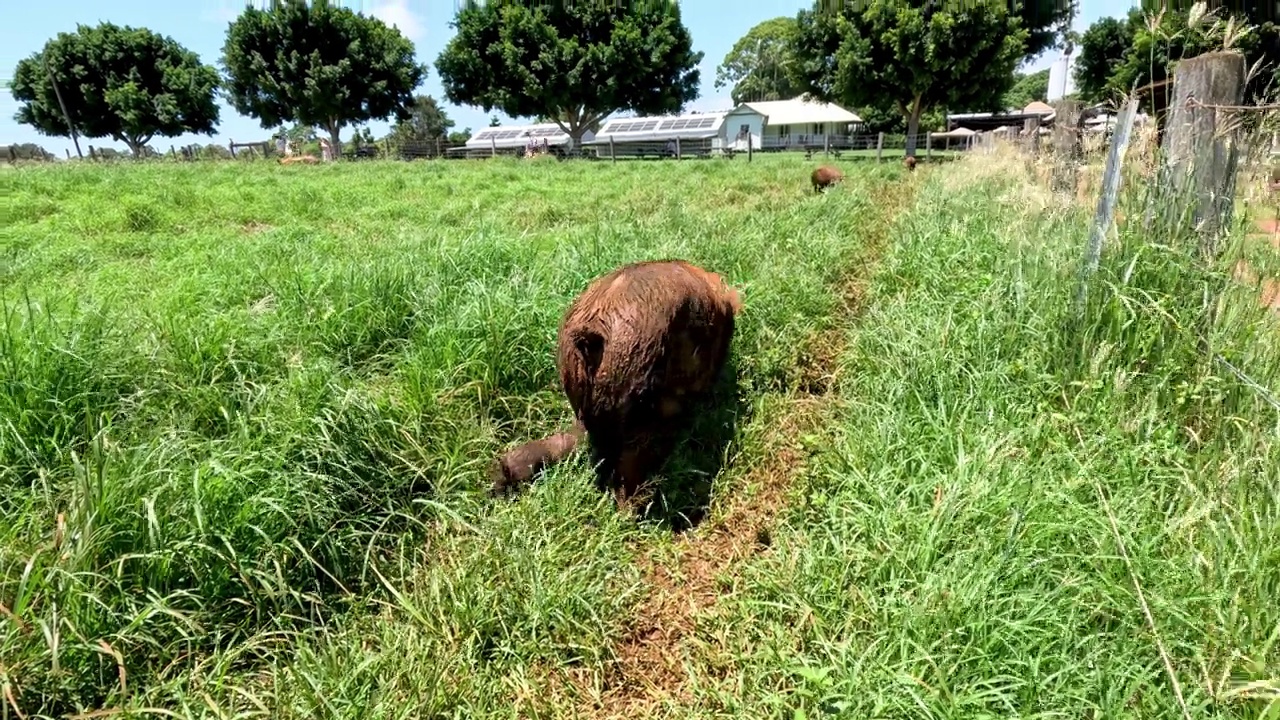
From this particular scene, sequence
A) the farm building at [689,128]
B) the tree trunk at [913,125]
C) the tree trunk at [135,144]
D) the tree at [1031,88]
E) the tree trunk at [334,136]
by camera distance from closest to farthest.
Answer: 1. the tree trunk at [913,125]
2. the tree trunk at [334,136]
3. the tree trunk at [135,144]
4. the farm building at [689,128]
5. the tree at [1031,88]

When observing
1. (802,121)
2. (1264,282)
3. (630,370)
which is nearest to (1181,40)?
(1264,282)

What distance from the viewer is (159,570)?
74.9 inches

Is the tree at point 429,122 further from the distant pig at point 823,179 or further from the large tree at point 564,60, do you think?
the distant pig at point 823,179

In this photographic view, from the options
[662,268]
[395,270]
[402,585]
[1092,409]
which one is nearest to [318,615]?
[402,585]

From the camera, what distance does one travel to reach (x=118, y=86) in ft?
127

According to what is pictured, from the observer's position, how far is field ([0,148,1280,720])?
172 centimetres

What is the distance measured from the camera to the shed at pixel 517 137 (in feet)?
169

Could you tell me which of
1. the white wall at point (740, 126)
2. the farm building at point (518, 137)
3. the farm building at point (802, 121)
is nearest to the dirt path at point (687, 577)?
the farm building at point (518, 137)

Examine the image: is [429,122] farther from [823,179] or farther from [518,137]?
[823,179]

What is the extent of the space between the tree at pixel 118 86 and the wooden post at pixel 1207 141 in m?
49.2

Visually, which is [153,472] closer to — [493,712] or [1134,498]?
[493,712]

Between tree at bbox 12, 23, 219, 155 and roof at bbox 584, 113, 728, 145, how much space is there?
86.9 feet

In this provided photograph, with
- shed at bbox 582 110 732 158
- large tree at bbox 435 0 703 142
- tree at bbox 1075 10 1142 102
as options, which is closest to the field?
large tree at bbox 435 0 703 142

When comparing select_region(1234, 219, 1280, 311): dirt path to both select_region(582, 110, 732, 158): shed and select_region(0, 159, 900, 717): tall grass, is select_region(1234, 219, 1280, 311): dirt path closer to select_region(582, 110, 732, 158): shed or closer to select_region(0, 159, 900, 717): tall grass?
select_region(0, 159, 900, 717): tall grass
